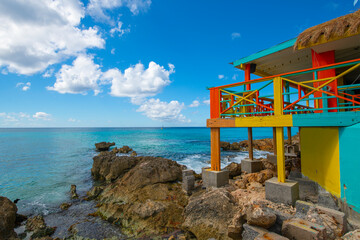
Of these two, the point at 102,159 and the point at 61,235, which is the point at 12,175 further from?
the point at 61,235

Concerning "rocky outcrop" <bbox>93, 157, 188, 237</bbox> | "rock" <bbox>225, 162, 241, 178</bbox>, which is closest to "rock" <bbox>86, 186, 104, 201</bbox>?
"rocky outcrop" <bbox>93, 157, 188, 237</bbox>

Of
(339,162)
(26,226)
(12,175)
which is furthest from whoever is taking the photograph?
(12,175)

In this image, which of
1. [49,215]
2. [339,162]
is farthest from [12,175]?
[339,162]

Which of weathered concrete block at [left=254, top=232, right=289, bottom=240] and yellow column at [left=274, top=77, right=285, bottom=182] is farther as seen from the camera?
yellow column at [left=274, top=77, right=285, bottom=182]

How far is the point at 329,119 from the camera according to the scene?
16.9ft

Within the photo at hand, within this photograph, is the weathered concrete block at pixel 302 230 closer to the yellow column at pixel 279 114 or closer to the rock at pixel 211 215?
the rock at pixel 211 215

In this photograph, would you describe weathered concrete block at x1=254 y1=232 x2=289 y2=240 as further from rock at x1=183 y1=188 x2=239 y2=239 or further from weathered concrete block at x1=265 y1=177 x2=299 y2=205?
weathered concrete block at x1=265 y1=177 x2=299 y2=205

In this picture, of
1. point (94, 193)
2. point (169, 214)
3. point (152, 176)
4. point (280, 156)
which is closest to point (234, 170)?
point (152, 176)

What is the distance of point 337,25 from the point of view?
21.1ft

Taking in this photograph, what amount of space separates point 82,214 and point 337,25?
549 inches

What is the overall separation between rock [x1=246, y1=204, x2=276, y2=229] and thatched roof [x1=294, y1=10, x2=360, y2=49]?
6278mm

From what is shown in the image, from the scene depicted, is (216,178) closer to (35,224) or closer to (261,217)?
(261,217)

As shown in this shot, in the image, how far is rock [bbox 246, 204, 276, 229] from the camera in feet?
14.5

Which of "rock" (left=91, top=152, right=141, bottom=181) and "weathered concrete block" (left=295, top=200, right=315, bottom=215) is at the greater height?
"weathered concrete block" (left=295, top=200, right=315, bottom=215)
